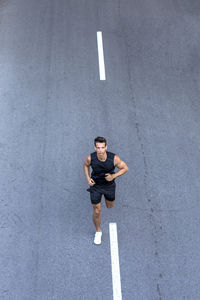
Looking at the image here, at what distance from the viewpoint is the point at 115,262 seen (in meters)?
6.25

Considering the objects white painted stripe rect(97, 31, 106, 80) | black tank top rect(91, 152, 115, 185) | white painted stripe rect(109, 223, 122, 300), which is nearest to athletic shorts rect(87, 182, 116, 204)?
black tank top rect(91, 152, 115, 185)

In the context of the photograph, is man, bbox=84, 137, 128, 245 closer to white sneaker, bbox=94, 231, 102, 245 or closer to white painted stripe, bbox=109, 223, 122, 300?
white sneaker, bbox=94, 231, 102, 245

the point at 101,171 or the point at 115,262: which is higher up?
the point at 101,171

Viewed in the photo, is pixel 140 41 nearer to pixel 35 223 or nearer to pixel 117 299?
pixel 35 223

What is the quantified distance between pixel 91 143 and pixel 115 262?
2.97m

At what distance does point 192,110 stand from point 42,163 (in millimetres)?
4132

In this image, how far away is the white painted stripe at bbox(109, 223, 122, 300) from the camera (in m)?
5.89

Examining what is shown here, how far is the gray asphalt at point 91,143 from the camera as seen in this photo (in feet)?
20.2

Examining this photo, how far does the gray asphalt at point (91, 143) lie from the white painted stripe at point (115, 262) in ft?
0.30

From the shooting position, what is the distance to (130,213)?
7.02 meters

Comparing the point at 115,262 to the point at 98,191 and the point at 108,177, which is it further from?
the point at 108,177

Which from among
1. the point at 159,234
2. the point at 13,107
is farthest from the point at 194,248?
the point at 13,107

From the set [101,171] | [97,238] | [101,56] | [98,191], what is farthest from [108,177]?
[101,56]

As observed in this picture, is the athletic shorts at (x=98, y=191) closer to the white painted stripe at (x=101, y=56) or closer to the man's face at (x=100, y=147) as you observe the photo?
the man's face at (x=100, y=147)
